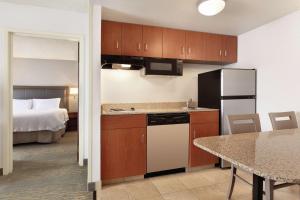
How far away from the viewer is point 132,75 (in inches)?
125

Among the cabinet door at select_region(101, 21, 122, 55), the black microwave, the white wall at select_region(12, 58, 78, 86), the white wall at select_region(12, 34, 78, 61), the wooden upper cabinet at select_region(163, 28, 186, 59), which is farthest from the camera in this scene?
the white wall at select_region(12, 58, 78, 86)

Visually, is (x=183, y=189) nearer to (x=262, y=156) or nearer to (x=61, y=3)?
(x=262, y=156)

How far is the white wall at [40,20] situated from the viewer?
8.33ft

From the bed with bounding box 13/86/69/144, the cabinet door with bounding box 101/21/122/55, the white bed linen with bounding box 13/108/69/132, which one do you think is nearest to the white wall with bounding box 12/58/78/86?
the bed with bounding box 13/86/69/144

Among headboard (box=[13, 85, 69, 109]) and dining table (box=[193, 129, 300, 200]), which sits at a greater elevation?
headboard (box=[13, 85, 69, 109])

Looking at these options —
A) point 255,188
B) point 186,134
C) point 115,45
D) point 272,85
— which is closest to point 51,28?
point 115,45

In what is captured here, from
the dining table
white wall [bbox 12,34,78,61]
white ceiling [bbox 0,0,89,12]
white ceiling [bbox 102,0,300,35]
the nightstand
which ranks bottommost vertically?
the nightstand

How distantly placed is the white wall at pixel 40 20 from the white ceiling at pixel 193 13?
537 mm

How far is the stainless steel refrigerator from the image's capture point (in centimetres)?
291

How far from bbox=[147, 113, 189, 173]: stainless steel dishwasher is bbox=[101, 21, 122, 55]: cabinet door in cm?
106

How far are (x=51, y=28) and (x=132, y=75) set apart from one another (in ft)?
4.39

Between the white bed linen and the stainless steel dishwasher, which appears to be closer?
the stainless steel dishwasher

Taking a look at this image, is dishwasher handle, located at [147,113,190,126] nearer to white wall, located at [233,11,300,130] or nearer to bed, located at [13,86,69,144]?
white wall, located at [233,11,300,130]

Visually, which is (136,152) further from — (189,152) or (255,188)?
(255,188)
